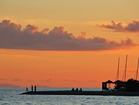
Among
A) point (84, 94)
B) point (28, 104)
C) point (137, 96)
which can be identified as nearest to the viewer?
point (28, 104)

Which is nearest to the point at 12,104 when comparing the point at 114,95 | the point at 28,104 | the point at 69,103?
the point at 28,104

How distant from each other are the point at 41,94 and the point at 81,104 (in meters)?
60.6

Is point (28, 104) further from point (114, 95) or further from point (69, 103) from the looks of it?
point (114, 95)

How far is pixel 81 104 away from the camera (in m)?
126

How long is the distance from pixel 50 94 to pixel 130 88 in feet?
91.8

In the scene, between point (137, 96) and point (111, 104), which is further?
point (137, 96)

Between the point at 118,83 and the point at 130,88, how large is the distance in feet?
15.6

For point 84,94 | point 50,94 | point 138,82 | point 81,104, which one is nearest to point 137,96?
point 138,82

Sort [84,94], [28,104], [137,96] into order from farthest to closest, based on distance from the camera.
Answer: [84,94], [137,96], [28,104]

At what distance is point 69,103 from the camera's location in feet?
423

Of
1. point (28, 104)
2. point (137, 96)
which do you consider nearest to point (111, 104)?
point (28, 104)

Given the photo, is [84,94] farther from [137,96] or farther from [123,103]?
[123,103]

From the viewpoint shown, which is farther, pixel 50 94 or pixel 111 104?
pixel 50 94

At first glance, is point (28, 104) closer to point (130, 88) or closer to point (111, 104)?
point (111, 104)
